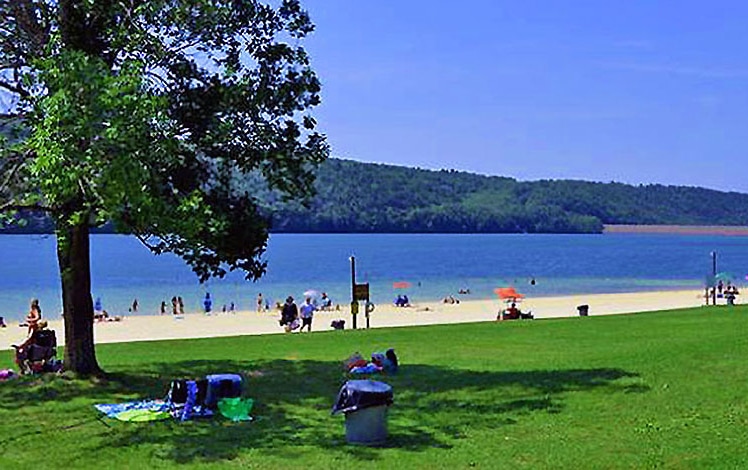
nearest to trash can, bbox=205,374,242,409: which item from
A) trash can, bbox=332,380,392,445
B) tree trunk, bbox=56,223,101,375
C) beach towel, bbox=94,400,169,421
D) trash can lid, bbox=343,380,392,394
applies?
beach towel, bbox=94,400,169,421

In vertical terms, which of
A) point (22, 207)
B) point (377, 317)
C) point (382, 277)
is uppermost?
point (22, 207)

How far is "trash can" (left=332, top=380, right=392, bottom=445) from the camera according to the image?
9.67m

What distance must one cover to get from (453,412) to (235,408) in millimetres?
2599

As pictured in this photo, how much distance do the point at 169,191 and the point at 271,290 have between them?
66.7 metres

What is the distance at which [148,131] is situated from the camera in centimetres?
1054

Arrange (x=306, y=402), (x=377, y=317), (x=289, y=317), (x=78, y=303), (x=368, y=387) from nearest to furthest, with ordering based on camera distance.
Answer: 1. (x=368, y=387)
2. (x=306, y=402)
3. (x=78, y=303)
4. (x=289, y=317)
5. (x=377, y=317)

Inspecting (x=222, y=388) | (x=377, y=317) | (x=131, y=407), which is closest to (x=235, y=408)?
(x=222, y=388)

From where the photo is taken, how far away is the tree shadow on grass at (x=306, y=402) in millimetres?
10109

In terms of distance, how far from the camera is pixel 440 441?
32.7 feet

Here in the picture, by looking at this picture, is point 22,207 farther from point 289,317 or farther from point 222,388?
point 289,317

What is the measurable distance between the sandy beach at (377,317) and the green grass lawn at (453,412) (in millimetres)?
19745

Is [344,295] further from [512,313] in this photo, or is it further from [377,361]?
[377,361]

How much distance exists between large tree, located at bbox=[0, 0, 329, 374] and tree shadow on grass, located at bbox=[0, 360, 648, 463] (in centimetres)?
131

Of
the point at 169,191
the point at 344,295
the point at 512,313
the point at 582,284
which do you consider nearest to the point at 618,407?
the point at 169,191
